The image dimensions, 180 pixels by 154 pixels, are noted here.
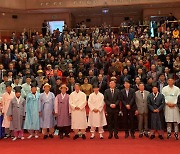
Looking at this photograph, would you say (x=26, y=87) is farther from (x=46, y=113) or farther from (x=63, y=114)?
(x=63, y=114)

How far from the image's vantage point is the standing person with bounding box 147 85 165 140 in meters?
9.01

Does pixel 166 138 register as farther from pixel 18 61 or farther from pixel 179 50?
pixel 18 61

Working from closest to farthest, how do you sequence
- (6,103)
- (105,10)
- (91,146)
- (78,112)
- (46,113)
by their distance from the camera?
(91,146), (78,112), (46,113), (6,103), (105,10)

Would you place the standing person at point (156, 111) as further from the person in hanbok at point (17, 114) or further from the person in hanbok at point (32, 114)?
the person in hanbok at point (17, 114)

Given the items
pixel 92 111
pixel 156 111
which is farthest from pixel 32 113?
pixel 156 111

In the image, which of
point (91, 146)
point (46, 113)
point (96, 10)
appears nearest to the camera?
point (91, 146)

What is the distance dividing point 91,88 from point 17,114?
2.51 metres

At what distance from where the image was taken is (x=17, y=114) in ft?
31.1

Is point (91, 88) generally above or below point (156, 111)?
above

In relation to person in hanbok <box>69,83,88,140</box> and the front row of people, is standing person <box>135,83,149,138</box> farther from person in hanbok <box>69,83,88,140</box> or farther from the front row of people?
person in hanbok <box>69,83,88,140</box>

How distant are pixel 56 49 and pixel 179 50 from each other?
536 cm

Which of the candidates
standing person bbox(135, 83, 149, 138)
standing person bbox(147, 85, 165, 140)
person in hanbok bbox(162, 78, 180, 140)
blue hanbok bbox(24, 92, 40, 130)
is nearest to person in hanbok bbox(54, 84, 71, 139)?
blue hanbok bbox(24, 92, 40, 130)

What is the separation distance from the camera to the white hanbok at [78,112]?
924cm

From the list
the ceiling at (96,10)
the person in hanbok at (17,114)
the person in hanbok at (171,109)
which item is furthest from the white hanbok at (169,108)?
the ceiling at (96,10)
